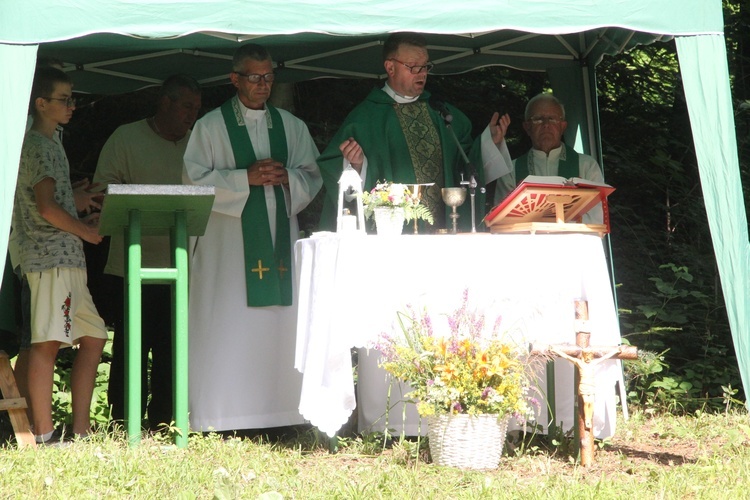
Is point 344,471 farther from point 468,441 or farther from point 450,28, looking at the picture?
point 450,28

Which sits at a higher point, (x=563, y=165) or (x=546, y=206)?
(x=563, y=165)

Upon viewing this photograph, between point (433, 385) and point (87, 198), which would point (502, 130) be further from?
point (87, 198)

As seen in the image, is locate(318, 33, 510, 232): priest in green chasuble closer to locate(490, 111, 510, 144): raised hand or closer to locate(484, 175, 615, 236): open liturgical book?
locate(490, 111, 510, 144): raised hand

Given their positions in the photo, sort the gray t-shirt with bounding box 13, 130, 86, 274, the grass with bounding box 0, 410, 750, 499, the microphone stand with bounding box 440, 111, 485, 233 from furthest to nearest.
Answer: the microphone stand with bounding box 440, 111, 485, 233, the gray t-shirt with bounding box 13, 130, 86, 274, the grass with bounding box 0, 410, 750, 499

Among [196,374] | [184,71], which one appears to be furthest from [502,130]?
[184,71]

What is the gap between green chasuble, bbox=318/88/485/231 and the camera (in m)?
6.02

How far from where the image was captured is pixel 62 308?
5.34 m

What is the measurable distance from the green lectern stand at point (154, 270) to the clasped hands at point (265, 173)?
2.07 ft

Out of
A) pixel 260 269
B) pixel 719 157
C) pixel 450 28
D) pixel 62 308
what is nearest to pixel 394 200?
pixel 450 28

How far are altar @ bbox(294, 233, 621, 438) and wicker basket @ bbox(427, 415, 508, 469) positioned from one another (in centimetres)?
44

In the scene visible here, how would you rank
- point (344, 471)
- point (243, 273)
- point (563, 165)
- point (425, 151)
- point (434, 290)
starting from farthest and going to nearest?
point (563, 165) < point (425, 151) < point (243, 273) < point (434, 290) < point (344, 471)

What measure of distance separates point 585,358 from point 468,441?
0.62 metres

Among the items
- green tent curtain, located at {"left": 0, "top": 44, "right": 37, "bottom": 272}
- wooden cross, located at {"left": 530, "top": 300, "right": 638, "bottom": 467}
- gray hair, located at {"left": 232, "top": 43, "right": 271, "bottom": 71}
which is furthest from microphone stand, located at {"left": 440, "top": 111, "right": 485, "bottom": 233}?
green tent curtain, located at {"left": 0, "top": 44, "right": 37, "bottom": 272}

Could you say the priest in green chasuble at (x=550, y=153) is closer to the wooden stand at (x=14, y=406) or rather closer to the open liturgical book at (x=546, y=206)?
the open liturgical book at (x=546, y=206)
